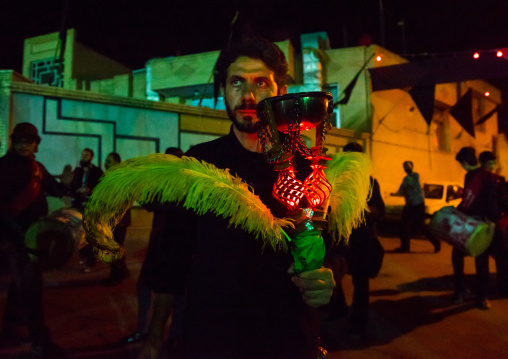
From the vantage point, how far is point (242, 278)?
1401mm

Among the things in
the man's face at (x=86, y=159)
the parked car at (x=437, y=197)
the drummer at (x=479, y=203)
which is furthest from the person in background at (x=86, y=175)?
the parked car at (x=437, y=197)

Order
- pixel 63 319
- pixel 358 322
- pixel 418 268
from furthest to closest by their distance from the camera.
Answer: pixel 418 268, pixel 63 319, pixel 358 322

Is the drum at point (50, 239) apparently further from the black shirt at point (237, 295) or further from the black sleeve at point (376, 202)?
the black sleeve at point (376, 202)

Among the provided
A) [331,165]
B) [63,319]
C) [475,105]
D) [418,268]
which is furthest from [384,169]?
[331,165]

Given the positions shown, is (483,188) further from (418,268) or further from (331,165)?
(331,165)

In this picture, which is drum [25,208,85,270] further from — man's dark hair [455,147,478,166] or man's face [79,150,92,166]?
man's dark hair [455,147,478,166]

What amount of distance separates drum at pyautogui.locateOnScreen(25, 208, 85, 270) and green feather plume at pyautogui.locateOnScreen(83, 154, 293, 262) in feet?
7.67

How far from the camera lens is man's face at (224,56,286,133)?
1.59 meters

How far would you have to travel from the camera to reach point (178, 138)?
1048 cm

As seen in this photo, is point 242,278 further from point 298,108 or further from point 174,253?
point 298,108

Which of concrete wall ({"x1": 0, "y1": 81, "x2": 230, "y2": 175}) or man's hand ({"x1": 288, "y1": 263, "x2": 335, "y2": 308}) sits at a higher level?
concrete wall ({"x1": 0, "y1": 81, "x2": 230, "y2": 175})

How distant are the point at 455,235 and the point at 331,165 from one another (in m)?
3.69

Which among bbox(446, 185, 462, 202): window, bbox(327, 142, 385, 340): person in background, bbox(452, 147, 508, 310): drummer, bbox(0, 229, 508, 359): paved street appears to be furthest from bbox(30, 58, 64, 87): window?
bbox(452, 147, 508, 310): drummer

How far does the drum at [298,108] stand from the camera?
1.19m
